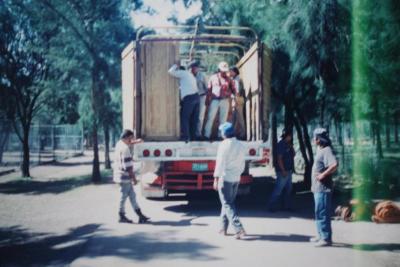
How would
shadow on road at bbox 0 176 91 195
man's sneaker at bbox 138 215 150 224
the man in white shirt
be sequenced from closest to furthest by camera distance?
the man in white shirt
man's sneaker at bbox 138 215 150 224
shadow on road at bbox 0 176 91 195

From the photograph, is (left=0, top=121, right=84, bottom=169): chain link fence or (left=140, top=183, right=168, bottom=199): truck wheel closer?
(left=140, top=183, right=168, bottom=199): truck wheel

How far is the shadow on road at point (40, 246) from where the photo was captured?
6.11m

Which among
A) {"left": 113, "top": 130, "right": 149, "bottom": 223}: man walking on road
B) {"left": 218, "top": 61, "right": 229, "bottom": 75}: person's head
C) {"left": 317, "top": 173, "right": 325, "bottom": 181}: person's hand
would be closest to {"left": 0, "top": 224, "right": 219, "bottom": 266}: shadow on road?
{"left": 113, "top": 130, "right": 149, "bottom": 223}: man walking on road

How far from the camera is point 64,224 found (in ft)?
28.3

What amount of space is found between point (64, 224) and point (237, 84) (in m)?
4.47

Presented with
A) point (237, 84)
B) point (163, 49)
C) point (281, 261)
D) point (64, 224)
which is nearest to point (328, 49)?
point (237, 84)

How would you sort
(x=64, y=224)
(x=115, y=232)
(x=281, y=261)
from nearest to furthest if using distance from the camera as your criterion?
(x=281, y=261) < (x=115, y=232) < (x=64, y=224)

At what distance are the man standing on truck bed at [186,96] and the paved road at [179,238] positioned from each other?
70.5 inches

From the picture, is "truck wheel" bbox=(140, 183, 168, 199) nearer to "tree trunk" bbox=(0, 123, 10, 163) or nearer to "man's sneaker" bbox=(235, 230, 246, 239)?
"man's sneaker" bbox=(235, 230, 246, 239)

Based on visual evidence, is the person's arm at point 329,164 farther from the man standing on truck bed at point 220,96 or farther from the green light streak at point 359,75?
the man standing on truck bed at point 220,96

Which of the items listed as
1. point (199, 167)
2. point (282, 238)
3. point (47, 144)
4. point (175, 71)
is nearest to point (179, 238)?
point (282, 238)

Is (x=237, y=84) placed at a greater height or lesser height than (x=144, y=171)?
greater

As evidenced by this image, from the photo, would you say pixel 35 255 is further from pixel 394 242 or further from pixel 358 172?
pixel 358 172

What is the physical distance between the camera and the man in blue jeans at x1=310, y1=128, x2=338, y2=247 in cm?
625
